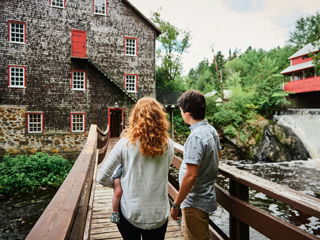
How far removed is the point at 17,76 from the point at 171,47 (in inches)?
726

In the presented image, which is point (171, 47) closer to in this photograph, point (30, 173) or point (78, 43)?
point (78, 43)

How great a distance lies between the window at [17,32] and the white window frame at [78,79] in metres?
3.75

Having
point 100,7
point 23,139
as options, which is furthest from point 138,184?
point 100,7

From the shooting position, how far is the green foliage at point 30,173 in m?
10.8

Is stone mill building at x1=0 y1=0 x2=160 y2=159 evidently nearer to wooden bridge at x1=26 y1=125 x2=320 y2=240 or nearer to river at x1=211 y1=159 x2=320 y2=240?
river at x1=211 y1=159 x2=320 y2=240

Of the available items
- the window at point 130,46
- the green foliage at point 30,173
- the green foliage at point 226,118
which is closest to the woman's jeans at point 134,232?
the green foliage at point 30,173

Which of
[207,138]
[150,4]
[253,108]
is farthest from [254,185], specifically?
[150,4]

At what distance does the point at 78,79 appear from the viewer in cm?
1634

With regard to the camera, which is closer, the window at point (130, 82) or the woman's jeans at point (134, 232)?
the woman's jeans at point (134, 232)

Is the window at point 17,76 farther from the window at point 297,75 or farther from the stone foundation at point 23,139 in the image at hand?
the window at point 297,75

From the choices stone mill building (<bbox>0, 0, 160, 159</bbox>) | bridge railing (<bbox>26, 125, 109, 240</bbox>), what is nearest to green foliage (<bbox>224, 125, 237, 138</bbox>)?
stone mill building (<bbox>0, 0, 160, 159</bbox>)

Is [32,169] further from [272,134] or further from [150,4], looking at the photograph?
[150,4]

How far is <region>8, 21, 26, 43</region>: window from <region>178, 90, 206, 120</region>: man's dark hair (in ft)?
55.1

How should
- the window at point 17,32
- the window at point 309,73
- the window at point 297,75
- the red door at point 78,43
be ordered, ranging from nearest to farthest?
1. the window at point 17,32
2. the red door at point 78,43
3. the window at point 309,73
4. the window at point 297,75
